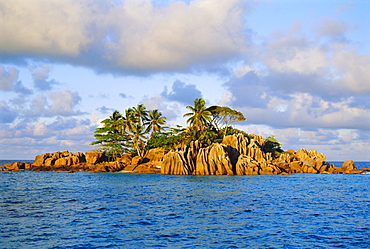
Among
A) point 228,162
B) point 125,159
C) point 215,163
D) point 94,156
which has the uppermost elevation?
point 94,156

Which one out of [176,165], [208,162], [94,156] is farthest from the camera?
[94,156]

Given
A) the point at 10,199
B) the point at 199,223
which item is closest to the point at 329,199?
the point at 199,223

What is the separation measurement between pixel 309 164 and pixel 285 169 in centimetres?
1140

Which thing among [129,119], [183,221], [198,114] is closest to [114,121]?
[129,119]

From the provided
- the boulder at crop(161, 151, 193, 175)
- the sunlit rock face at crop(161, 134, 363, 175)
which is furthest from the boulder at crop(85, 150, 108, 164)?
the boulder at crop(161, 151, 193, 175)

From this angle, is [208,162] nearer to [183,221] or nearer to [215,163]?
[215,163]

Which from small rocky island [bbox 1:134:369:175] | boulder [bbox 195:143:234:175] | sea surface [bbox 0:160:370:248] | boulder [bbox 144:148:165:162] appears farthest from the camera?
boulder [bbox 144:148:165:162]

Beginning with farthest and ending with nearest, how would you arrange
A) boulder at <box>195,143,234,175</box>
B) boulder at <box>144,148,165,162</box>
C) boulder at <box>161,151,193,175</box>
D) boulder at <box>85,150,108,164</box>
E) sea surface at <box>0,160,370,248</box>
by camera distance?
boulder at <box>85,150,108,164</box> → boulder at <box>144,148,165,162</box> → boulder at <box>161,151,193,175</box> → boulder at <box>195,143,234,175</box> → sea surface at <box>0,160,370,248</box>

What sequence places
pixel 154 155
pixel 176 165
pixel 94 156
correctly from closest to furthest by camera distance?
pixel 176 165 → pixel 154 155 → pixel 94 156

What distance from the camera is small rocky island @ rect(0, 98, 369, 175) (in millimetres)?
86188

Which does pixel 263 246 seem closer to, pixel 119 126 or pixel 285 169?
pixel 285 169

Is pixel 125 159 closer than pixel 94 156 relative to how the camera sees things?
No

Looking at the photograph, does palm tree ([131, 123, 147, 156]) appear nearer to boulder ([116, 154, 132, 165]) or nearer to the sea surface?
boulder ([116, 154, 132, 165])

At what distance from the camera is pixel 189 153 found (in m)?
Answer: 88.2
